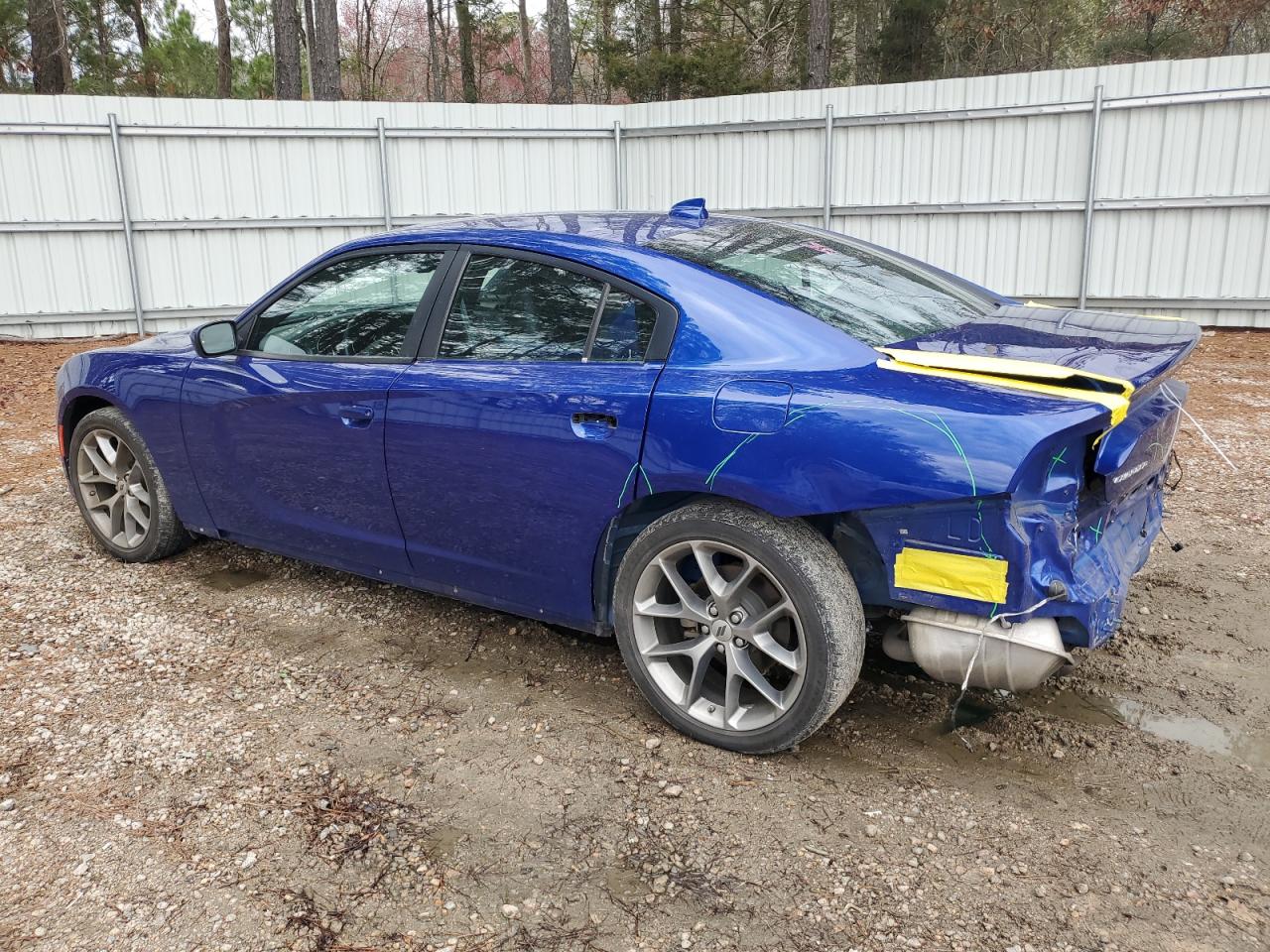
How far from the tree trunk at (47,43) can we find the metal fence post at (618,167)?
10.2 metres

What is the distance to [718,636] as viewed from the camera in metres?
3.02

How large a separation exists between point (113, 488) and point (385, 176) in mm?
8664

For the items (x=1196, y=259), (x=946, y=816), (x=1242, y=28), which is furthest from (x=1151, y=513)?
(x=1242, y=28)

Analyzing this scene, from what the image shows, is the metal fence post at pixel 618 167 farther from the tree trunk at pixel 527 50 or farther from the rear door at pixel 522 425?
the tree trunk at pixel 527 50

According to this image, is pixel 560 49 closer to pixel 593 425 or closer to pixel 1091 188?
pixel 1091 188

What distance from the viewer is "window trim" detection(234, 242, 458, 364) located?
361 cm

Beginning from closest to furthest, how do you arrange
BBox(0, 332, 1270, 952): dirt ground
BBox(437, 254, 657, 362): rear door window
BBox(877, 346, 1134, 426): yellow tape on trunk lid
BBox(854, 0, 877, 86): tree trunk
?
BBox(0, 332, 1270, 952): dirt ground < BBox(877, 346, 1134, 426): yellow tape on trunk lid < BBox(437, 254, 657, 362): rear door window < BBox(854, 0, 877, 86): tree trunk

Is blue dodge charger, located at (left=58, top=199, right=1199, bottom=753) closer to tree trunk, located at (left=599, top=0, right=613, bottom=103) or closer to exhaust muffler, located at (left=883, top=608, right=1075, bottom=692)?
exhaust muffler, located at (left=883, top=608, right=1075, bottom=692)

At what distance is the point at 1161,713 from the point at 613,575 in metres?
1.84

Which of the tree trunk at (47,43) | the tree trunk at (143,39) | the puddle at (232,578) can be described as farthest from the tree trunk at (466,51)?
the puddle at (232,578)

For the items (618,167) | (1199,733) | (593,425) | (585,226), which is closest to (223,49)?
(618,167)

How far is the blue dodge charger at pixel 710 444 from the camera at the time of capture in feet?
8.64

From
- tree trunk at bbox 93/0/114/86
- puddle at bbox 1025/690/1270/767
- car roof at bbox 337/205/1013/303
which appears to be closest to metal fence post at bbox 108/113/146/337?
car roof at bbox 337/205/1013/303

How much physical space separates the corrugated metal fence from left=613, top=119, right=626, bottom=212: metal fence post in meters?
0.25
